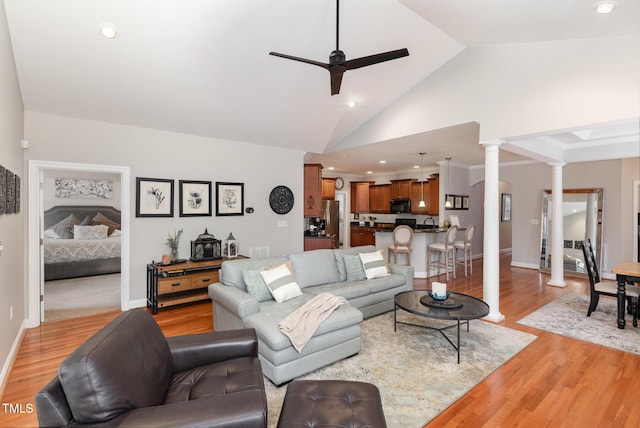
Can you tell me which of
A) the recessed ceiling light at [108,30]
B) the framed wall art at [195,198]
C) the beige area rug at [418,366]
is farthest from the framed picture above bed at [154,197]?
the beige area rug at [418,366]

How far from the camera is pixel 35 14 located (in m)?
2.64

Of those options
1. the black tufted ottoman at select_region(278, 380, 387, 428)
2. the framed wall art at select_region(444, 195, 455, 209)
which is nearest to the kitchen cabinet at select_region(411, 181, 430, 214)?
the framed wall art at select_region(444, 195, 455, 209)

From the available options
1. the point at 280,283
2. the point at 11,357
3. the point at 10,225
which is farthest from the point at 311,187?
the point at 11,357

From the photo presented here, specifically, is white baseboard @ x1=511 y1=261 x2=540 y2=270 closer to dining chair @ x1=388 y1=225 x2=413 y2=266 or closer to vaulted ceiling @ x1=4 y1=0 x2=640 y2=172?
dining chair @ x1=388 y1=225 x2=413 y2=266

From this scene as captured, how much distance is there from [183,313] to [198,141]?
2611 millimetres

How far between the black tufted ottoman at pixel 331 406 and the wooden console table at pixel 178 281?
3124 mm

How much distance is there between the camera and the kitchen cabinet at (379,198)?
9578 mm

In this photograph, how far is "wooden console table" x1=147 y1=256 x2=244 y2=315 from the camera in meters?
4.29

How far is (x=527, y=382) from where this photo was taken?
2637 millimetres

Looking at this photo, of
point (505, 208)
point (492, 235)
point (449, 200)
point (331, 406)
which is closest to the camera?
point (331, 406)

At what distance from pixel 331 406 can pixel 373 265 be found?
278 centimetres

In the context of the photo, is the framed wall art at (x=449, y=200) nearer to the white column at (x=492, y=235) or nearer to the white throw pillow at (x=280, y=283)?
the white column at (x=492, y=235)

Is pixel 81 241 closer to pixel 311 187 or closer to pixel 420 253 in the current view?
pixel 311 187

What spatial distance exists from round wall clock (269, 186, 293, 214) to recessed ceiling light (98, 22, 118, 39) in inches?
131
